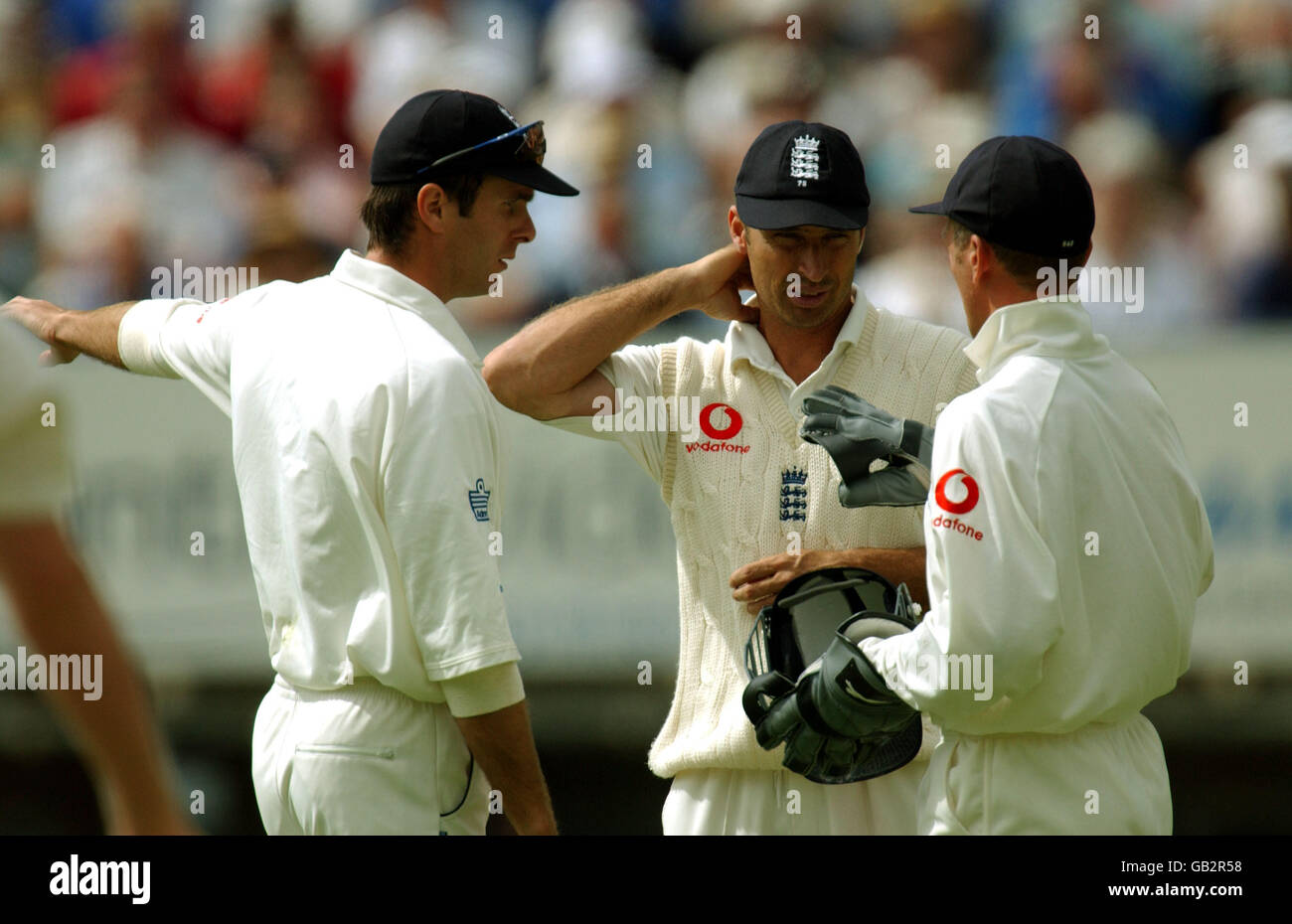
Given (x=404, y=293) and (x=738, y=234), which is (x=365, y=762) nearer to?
(x=404, y=293)

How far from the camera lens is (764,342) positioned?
3.27m

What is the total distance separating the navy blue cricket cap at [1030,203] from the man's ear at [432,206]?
3.07ft

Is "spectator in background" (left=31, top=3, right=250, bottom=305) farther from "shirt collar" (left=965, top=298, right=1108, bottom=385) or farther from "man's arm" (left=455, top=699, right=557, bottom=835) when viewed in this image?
"shirt collar" (left=965, top=298, right=1108, bottom=385)

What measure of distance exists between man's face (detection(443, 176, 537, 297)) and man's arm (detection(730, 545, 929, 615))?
755 mm

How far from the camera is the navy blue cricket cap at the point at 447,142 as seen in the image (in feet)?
9.62

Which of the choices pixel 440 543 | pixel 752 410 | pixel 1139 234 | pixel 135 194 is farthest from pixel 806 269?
pixel 135 194

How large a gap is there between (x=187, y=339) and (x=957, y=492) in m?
1.48

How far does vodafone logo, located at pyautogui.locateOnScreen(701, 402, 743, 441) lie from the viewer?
3.20 metres

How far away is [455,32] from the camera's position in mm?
7227

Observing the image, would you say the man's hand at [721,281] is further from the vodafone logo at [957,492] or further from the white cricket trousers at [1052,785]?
the white cricket trousers at [1052,785]

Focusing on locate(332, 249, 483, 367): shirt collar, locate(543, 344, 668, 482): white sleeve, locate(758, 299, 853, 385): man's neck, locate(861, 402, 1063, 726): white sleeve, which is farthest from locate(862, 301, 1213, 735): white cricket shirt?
locate(332, 249, 483, 367): shirt collar

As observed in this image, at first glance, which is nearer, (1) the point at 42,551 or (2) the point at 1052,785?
(1) the point at 42,551

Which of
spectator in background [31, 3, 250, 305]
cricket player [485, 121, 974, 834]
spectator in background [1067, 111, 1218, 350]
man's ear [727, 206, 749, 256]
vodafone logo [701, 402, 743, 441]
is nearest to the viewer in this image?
cricket player [485, 121, 974, 834]

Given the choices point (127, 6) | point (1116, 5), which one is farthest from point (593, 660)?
point (127, 6)
